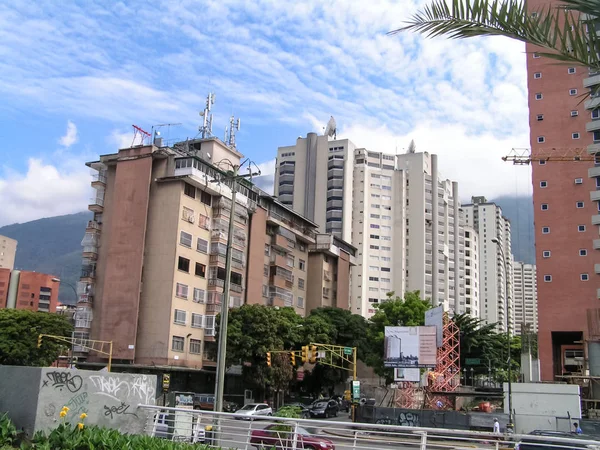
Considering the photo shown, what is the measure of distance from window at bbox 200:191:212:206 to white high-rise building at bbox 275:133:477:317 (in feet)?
193

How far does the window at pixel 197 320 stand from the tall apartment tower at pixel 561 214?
1204 inches

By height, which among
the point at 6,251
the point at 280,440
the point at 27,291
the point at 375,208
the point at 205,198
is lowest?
the point at 280,440

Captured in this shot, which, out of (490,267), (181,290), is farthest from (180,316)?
(490,267)

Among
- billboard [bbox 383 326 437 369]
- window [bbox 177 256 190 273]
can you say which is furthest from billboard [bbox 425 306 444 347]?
window [bbox 177 256 190 273]

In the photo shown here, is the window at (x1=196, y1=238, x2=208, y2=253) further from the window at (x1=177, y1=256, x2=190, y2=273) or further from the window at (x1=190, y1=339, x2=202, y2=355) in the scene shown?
the window at (x1=190, y1=339, x2=202, y2=355)

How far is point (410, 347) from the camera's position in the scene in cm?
4953

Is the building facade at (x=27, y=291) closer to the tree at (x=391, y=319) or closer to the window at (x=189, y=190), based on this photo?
the window at (x=189, y=190)

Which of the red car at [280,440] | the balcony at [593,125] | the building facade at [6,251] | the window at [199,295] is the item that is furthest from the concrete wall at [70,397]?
the building facade at [6,251]

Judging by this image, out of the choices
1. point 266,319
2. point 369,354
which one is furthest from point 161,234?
point 369,354

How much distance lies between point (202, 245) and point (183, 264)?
364cm

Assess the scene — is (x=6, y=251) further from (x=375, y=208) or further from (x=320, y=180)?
(x=375, y=208)

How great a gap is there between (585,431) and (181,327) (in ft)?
118

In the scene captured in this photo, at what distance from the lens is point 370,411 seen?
37.9 m

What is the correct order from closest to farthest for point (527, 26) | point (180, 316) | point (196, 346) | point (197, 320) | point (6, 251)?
point (527, 26), point (180, 316), point (196, 346), point (197, 320), point (6, 251)
